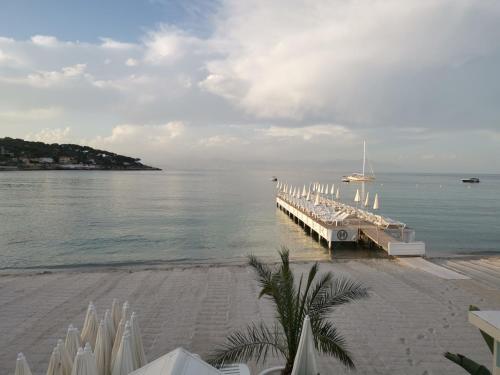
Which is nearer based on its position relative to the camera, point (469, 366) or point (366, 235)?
point (469, 366)

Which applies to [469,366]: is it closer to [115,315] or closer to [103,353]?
[103,353]

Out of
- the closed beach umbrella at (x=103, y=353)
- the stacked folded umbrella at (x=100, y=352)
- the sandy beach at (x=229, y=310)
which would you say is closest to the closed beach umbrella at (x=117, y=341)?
the stacked folded umbrella at (x=100, y=352)

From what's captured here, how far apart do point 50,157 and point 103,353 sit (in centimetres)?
18488

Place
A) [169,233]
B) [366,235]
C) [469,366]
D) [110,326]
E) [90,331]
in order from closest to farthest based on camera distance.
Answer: [469,366] < [110,326] < [90,331] < [366,235] < [169,233]

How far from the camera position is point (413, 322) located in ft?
31.2

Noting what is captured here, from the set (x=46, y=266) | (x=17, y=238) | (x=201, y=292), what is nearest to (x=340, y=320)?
(x=201, y=292)

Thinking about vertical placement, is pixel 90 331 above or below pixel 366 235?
above

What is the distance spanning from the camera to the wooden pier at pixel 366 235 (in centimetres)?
1853

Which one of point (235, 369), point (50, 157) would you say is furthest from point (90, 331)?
point (50, 157)

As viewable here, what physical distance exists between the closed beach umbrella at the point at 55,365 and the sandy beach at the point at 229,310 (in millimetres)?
2795

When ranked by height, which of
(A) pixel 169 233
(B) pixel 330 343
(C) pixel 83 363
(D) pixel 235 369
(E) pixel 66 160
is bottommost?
(A) pixel 169 233

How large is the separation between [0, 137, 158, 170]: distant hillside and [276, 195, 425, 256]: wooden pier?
14633 cm

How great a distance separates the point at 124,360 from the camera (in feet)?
16.2

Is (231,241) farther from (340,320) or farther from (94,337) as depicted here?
(94,337)
